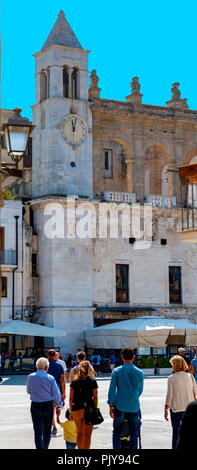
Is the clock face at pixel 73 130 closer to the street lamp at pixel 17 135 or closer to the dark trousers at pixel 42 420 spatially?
the street lamp at pixel 17 135

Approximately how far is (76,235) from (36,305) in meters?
3.86

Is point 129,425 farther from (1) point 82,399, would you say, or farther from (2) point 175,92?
(2) point 175,92

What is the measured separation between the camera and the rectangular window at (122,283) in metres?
41.0

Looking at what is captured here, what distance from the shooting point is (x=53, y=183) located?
1570 inches

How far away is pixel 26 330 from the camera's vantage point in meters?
34.5

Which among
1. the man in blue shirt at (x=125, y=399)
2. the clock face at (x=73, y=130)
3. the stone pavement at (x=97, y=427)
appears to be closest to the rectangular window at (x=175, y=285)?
the clock face at (x=73, y=130)

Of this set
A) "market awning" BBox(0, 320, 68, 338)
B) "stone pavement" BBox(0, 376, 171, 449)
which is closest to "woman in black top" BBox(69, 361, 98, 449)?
"stone pavement" BBox(0, 376, 171, 449)

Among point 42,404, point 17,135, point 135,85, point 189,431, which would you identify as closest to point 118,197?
point 135,85

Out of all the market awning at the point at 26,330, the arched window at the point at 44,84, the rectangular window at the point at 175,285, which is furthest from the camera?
the rectangular window at the point at 175,285

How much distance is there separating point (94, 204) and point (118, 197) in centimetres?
183

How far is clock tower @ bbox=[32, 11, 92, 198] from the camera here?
40188 millimetres

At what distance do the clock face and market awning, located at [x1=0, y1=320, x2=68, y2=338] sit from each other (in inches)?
390

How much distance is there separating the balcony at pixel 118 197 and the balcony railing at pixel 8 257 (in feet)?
19.2

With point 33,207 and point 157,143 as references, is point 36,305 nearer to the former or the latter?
point 33,207
